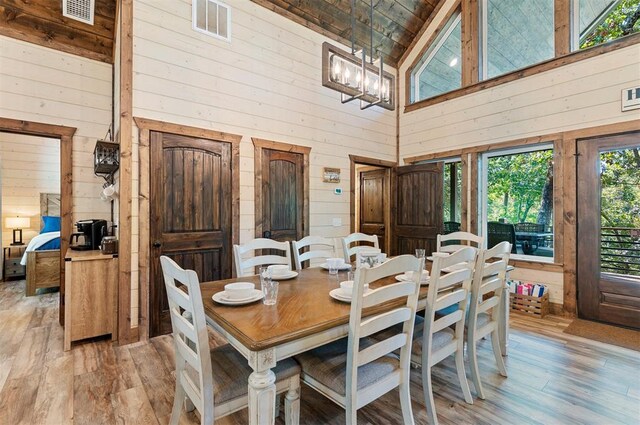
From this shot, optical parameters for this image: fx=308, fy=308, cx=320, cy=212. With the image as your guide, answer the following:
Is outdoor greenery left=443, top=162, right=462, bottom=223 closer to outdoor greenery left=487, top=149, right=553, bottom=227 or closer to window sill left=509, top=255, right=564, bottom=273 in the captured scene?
outdoor greenery left=487, top=149, right=553, bottom=227

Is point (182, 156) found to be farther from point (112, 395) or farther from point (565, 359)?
point (565, 359)

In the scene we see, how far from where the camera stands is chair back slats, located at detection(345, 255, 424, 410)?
4.49 ft

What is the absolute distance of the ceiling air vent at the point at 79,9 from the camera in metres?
3.54

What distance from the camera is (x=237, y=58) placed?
145 inches

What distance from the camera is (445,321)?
1860mm

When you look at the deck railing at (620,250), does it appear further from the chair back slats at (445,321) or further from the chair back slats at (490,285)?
the chair back slats at (445,321)

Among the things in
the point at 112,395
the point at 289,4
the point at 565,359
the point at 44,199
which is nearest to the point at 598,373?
the point at 565,359

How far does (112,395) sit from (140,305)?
104 centimetres

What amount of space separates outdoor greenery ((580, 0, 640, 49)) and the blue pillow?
839 cm

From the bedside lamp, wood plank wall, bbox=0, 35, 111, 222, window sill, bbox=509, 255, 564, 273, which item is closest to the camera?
wood plank wall, bbox=0, 35, 111, 222

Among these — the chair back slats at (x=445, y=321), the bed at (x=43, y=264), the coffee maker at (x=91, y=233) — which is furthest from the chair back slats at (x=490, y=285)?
the bed at (x=43, y=264)

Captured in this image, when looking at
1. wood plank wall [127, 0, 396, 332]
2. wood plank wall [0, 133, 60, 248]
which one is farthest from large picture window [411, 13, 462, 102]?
wood plank wall [0, 133, 60, 248]

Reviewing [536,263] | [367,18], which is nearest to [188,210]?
[367,18]

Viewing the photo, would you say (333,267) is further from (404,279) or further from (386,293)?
(386,293)
